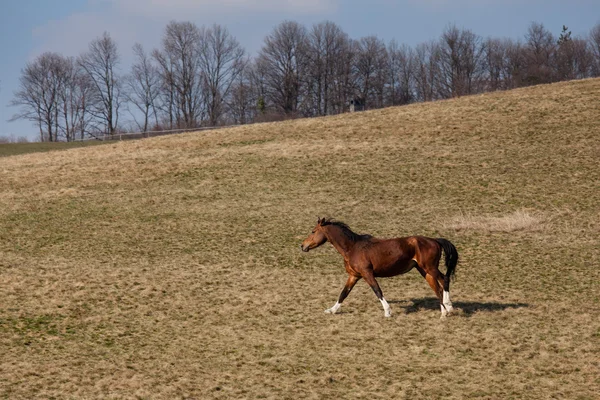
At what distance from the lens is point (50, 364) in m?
11.6

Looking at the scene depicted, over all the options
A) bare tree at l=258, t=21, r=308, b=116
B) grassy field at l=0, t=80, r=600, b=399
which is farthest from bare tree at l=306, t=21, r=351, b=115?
grassy field at l=0, t=80, r=600, b=399

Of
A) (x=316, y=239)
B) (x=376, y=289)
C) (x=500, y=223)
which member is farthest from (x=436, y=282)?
(x=500, y=223)

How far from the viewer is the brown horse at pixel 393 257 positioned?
13.7 m

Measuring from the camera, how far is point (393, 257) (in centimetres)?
1373

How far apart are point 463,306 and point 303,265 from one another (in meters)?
5.95

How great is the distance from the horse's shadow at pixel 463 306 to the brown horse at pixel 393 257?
2.61ft

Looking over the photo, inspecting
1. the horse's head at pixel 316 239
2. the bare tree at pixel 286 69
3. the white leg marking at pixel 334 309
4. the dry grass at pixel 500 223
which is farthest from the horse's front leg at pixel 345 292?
the bare tree at pixel 286 69

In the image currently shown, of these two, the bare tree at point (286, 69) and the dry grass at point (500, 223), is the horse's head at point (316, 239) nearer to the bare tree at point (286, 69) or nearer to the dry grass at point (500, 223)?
the dry grass at point (500, 223)

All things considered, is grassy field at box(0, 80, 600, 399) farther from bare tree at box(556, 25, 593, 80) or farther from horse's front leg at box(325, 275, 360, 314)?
bare tree at box(556, 25, 593, 80)

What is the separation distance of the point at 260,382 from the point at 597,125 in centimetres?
3191

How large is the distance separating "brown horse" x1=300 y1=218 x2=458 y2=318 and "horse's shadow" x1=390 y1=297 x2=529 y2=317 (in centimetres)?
80

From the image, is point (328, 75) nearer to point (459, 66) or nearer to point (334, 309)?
point (459, 66)

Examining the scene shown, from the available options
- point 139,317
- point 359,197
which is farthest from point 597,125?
point 139,317

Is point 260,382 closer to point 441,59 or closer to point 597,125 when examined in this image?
point 597,125
